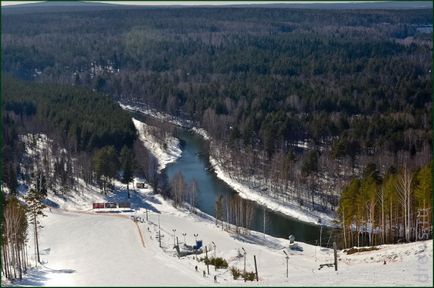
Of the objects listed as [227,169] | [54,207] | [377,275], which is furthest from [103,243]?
[227,169]

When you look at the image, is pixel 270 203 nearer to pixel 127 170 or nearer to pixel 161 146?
pixel 127 170

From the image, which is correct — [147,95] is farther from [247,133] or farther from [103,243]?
[103,243]

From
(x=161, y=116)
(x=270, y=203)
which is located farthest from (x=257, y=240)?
(x=161, y=116)

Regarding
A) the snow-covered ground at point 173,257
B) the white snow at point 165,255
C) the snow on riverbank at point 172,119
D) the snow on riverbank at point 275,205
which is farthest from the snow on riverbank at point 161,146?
the snow-covered ground at point 173,257

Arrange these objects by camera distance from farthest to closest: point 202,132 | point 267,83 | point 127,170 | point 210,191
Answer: point 267,83 → point 202,132 → point 210,191 → point 127,170

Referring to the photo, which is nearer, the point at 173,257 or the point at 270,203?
the point at 173,257

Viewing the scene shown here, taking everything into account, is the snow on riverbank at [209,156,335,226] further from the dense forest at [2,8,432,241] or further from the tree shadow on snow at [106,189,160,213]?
the tree shadow on snow at [106,189,160,213]
